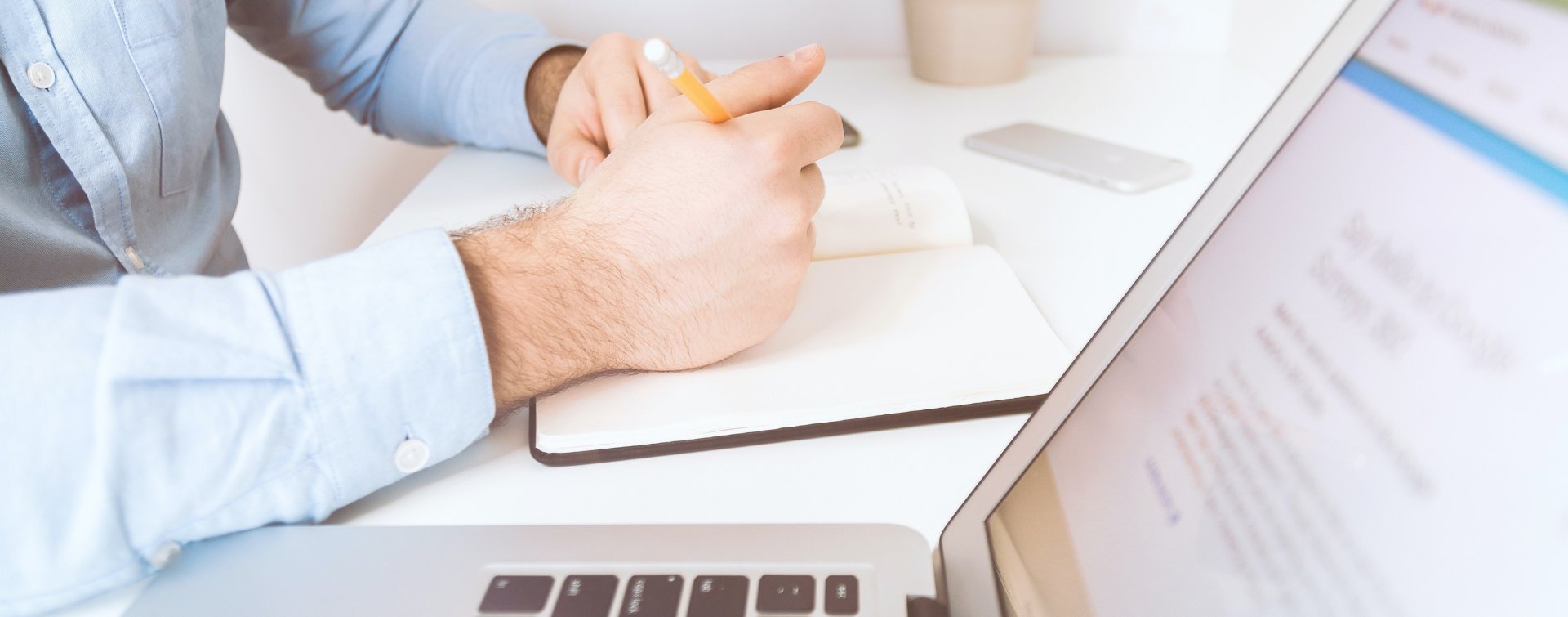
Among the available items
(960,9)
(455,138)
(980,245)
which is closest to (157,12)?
(455,138)

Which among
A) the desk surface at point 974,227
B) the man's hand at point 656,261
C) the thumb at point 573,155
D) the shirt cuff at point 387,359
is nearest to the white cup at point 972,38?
the desk surface at point 974,227

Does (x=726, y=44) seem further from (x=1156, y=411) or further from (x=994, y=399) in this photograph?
(x=1156, y=411)

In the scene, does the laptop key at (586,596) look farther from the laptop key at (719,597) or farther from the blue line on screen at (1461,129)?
the blue line on screen at (1461,129)

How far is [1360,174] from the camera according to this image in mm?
200

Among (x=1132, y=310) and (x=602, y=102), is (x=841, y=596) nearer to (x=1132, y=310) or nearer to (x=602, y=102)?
(x=1132, y=310)

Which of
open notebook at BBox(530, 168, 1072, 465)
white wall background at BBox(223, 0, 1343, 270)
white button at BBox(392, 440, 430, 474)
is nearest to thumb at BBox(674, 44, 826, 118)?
open notebook at BBox(530, 168, 1072, 465)

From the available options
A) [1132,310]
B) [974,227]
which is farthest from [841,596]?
[974,227]

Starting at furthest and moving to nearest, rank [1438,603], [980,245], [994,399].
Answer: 1. [980,245]
2. [994,399]
3. [1438,603]

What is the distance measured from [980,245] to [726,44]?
0.70m

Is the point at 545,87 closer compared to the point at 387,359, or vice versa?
the point at 387,359

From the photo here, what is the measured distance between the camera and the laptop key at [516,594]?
0.29m

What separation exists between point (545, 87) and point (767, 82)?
0.36 meters

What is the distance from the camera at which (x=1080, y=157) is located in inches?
28.7

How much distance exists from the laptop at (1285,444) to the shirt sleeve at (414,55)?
53cm
